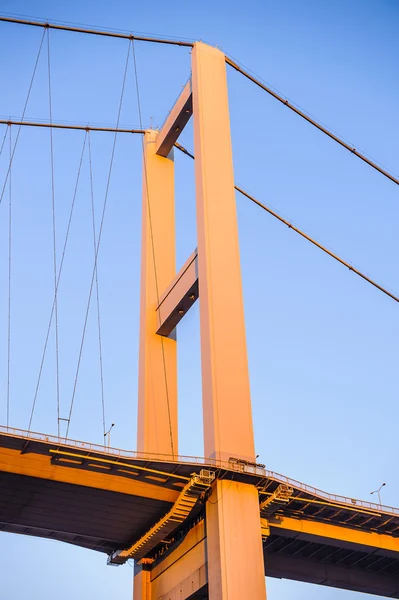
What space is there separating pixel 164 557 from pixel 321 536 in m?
7.47

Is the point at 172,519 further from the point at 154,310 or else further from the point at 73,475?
the point at 154,310

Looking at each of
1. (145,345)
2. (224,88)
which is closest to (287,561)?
(145,345)

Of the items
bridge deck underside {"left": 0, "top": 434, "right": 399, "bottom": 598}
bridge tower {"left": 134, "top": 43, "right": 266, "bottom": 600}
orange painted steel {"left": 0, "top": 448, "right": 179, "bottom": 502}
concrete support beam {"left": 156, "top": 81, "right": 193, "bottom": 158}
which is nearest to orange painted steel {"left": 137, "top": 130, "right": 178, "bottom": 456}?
bridge tower {"left": 134, "top": 43, "right": 266, "bottom": 600}

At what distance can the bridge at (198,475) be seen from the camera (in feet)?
103

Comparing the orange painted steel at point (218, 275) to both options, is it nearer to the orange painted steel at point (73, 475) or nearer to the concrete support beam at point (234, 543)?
the concrete support beam at point (234, 543)

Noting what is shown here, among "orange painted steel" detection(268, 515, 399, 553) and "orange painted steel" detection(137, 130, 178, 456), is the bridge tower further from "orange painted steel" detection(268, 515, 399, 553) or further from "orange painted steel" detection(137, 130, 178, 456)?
"orange painted steel" detection(268, 515, 399, 553)

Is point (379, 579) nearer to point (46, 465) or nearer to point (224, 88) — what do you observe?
point (46, 465)

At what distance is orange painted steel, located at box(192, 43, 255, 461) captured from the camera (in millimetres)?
32406

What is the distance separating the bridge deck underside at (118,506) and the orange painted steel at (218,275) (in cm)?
198

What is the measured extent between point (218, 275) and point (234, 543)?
11.3 metres

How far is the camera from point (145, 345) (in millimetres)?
40375

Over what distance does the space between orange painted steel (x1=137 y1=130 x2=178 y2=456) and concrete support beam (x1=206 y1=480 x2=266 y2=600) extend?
664 centimetres

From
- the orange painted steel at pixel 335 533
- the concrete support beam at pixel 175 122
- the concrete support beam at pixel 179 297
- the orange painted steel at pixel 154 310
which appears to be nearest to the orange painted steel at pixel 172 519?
the orange painted steel at pixel 154 310

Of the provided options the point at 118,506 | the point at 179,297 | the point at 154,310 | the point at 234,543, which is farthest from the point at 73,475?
the point at 154,310
